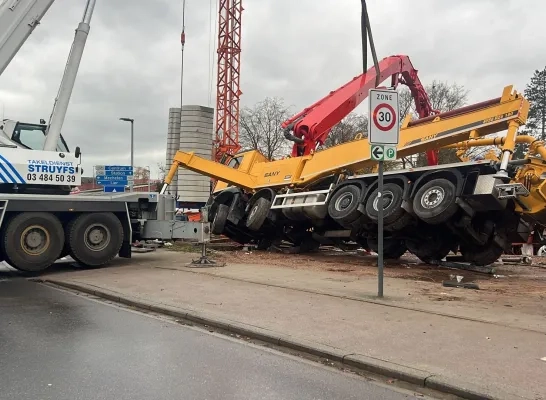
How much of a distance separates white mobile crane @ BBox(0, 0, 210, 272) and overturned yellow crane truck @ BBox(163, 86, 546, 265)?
352 cm

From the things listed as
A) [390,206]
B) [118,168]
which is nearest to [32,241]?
[390,206]

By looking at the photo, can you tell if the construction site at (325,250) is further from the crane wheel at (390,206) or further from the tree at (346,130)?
the tree at (346,130)

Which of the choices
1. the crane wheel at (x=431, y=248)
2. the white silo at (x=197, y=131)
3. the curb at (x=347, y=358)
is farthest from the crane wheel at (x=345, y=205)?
the white silo at (x=197, y=131)

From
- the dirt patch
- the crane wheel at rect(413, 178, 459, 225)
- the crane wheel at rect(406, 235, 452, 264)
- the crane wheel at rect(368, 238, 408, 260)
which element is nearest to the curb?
the dirt patch

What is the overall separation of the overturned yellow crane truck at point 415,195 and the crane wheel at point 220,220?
3 cm

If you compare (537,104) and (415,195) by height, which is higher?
(537,104)

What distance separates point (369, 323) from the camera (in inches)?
261

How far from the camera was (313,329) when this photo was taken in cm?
638

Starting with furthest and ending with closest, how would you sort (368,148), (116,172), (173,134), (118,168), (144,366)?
(173,134) → (118,168) → (116,172) → (368,148) → (144,366)

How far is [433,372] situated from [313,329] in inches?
73.0

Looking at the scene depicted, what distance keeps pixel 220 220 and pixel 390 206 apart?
6449 mm

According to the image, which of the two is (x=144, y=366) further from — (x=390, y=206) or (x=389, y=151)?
(x=390, y=206)

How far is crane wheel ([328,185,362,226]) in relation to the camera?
13297 millimetres

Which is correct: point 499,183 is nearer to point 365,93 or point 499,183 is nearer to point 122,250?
point 365,93
